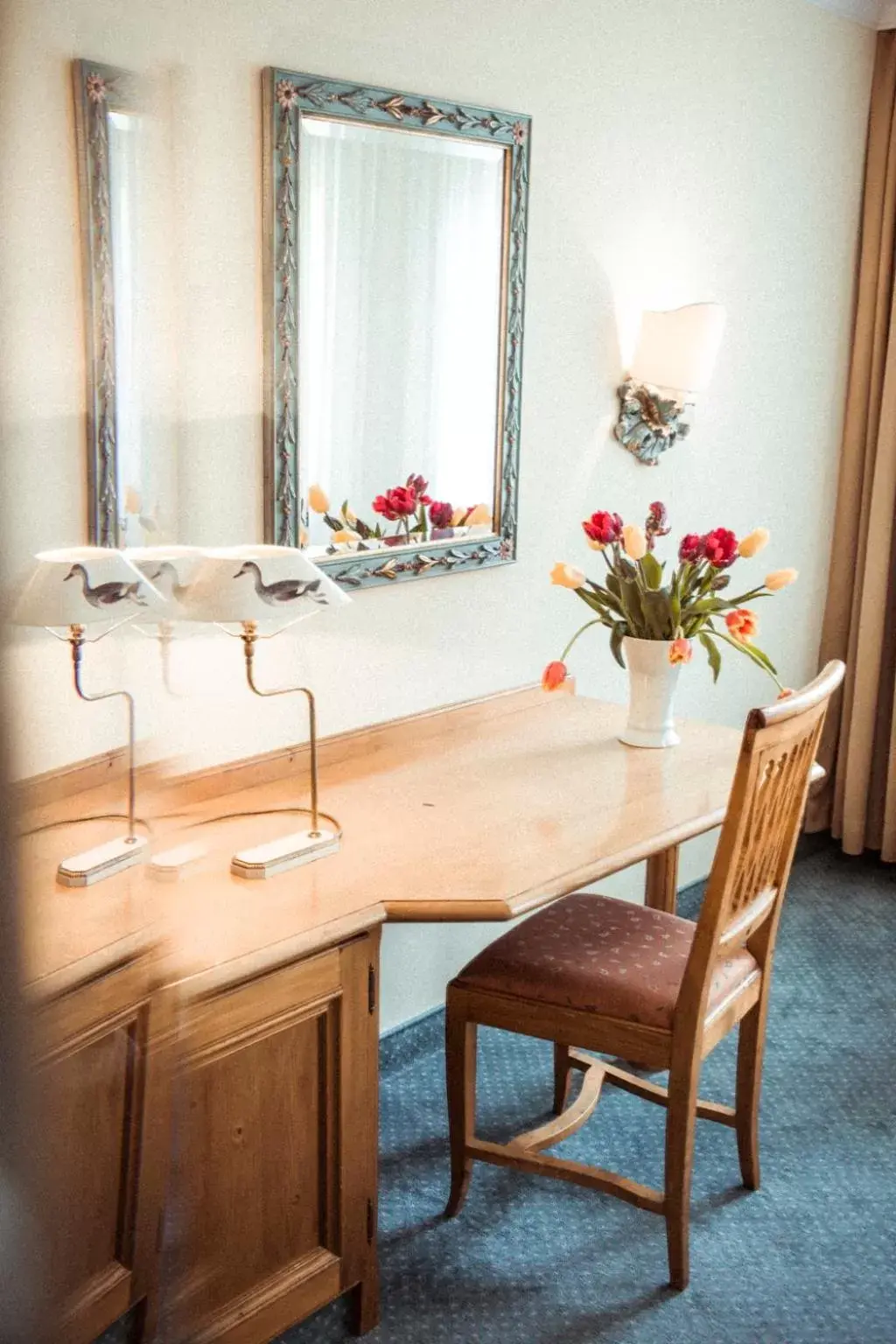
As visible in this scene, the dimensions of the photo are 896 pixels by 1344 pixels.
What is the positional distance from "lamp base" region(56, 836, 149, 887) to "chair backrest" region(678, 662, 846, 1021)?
1205 millimetres

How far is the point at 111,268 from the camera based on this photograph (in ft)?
0.53

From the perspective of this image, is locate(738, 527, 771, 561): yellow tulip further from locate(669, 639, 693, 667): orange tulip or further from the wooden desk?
the wooden desk

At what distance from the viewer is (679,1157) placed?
1.47 m

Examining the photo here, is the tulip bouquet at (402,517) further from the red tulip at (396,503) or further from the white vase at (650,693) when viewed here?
the white vase at (650,693)

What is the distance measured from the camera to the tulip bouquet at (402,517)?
5.17ft

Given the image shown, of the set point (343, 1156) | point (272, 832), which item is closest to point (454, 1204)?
point (343, 1156)

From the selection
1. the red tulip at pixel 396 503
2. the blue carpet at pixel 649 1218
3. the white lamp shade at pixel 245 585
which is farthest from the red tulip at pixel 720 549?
the white lamp shade at pixel 245 585

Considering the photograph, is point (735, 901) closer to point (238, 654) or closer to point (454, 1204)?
point (454, 1204)

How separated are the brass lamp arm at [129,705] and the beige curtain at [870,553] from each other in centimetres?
251

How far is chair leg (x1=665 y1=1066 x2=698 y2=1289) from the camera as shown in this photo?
4.80 ft

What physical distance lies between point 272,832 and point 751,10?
1.60 m

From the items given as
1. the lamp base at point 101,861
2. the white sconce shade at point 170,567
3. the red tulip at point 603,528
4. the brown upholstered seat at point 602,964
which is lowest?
the brown upholstered seat at point 602,964

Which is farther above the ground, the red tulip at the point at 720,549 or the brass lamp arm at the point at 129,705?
the brass lamp arm at the point at 129,705

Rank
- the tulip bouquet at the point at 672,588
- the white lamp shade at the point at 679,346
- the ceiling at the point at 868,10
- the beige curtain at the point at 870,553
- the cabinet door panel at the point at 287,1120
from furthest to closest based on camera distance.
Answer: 1. the beige curtain at the point at 870,553
2. the ceiling at the point at 868,10
3. the white lamp shade at the point at 679,346
4. the tulip bouquet at the point at 672,588
5. the cabinet door panel at the point at 287,1120
